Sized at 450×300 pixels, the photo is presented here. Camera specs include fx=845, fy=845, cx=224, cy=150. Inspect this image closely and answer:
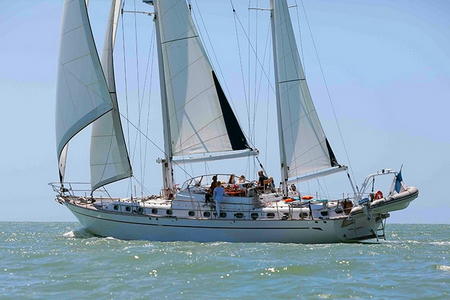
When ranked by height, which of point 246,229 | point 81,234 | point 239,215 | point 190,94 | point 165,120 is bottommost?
point 246,229

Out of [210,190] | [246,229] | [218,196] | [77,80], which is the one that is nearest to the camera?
[246,229]

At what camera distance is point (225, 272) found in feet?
76.0

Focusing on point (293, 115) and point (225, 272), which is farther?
point (293, 115)

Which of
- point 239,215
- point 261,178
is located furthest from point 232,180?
point 239,215

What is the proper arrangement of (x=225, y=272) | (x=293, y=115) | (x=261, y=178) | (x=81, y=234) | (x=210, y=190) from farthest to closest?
(x=81, y=234) < (x=293, y=115) < (x=261, y=178) < (x=210, y=190) < (x=225, y=272)

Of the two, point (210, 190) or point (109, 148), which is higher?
point (109, 148)

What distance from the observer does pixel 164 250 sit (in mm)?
29156

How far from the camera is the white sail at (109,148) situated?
1420 inches

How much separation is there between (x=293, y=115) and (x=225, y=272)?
14665 mm

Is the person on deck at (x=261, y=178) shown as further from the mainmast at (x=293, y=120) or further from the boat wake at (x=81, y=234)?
the boat wake at (x=81, y=234)

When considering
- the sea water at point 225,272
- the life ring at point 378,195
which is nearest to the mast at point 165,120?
the sea water at point 225,272

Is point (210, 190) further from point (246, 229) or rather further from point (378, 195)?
point (378, 195)

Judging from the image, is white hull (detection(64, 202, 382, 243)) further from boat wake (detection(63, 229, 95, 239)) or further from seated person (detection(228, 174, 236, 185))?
boat wake (detection(63, 229, 95, 239))

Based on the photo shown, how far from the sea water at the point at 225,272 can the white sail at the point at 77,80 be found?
609cm
